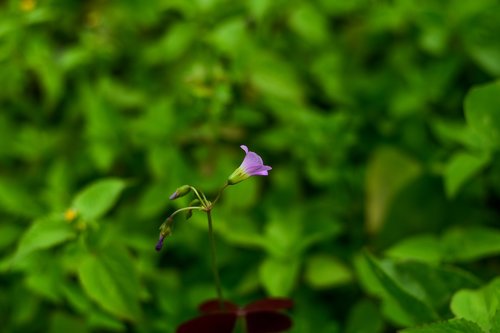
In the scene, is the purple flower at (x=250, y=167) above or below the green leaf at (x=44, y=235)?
below

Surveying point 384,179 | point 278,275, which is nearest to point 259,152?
point 384,179

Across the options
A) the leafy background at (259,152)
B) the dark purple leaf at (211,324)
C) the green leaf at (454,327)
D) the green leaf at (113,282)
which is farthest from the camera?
the leafy background at (259,152)

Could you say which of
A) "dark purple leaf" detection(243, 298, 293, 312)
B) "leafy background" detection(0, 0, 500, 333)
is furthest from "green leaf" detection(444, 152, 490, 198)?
"dark purple leaf" detection(243, 298, 293, 312)

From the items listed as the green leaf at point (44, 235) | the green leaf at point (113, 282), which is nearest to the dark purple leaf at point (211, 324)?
the green leaf at point (113, 282)

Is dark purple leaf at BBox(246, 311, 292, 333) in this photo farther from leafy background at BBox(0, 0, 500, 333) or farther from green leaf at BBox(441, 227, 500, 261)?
green leaf at BBox(441, 227, 500, 261)

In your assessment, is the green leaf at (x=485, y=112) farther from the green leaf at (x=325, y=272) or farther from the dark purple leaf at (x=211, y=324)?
the dark purple leaf at (x=211, y=324)

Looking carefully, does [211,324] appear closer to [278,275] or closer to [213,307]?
[213,307]
